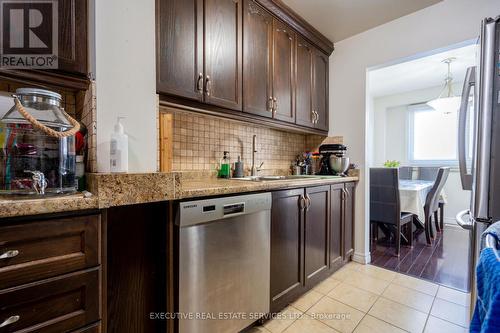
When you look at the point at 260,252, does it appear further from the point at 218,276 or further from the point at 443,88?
the point at 443,88

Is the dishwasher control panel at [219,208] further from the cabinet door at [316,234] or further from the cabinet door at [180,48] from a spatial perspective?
the cabinet door at [180,48]

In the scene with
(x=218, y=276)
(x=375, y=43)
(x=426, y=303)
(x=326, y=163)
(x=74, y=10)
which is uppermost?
(x=375, y=43)

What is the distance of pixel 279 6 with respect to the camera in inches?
77.0

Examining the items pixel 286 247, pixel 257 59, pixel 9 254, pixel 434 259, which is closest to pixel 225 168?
pixel 286 247

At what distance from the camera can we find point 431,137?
431cm

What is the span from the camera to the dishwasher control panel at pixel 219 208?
1.04 metres

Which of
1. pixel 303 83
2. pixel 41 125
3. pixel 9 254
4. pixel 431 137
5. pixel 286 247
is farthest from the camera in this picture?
pixel 431 137

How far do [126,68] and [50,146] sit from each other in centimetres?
46

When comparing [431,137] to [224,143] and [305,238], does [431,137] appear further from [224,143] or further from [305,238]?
[224,143]

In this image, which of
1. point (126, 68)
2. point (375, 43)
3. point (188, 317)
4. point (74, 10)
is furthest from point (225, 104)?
point (375, 43)

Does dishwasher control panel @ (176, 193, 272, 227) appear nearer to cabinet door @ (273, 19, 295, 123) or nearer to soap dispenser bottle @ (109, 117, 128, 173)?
soap dispenser bottle @ (109, 117, 128, 173)

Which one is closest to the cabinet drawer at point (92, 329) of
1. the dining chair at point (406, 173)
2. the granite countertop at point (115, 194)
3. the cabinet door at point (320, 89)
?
the granite countertop at point (115, 194)

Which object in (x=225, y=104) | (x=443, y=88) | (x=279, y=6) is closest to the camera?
(x=225, y=104)

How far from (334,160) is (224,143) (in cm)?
117
